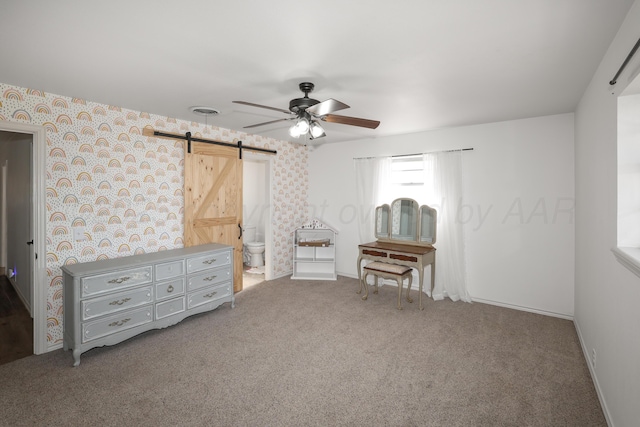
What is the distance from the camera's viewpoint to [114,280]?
3.06 metres

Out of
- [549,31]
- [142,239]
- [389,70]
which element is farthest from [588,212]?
[142,239]

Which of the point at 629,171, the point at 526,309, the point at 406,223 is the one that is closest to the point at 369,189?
the point at 406,223

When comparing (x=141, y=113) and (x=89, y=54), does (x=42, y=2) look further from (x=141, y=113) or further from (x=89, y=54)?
(x=141, y=113)

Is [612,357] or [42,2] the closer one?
[42,2]

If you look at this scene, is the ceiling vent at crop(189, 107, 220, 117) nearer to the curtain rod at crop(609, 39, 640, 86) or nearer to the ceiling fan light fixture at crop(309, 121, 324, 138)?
the ceiling fan light fixture at crop(309, 121, 324, 138)

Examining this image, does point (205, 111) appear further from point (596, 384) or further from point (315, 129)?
point (596, 384)

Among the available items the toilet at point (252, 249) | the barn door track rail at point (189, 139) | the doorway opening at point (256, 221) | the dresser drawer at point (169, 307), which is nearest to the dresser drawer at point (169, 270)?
the dresser drawer at point (169, 307)

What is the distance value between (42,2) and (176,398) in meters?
2.60

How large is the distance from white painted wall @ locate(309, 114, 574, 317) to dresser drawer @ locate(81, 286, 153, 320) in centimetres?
416

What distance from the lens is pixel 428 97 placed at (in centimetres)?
320

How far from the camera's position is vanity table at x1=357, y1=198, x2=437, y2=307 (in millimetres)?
4445

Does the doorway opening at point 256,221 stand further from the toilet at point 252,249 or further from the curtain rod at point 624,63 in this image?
the curtain rod at point 624,63

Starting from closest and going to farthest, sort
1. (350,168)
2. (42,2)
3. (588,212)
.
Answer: (42,2) < (588,212) < (350,168)

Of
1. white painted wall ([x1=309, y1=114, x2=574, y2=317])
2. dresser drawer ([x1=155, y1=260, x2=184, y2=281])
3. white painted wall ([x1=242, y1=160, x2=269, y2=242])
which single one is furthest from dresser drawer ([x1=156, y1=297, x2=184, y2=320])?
white painted wall ([x1=309, y1=114, x2=574, y2=317])
